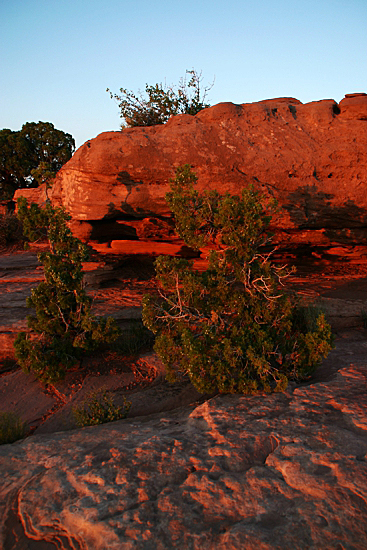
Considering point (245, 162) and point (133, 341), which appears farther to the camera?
point (245, 162)

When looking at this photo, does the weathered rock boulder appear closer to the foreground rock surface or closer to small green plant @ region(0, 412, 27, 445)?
small green plant @ region(0, 412, 27, 445)

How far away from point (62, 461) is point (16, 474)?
41 centimetres

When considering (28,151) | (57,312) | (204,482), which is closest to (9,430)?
(57,312)

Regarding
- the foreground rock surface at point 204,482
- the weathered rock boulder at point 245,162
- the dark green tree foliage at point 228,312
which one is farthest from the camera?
the weathered rock boulder at point 245,162

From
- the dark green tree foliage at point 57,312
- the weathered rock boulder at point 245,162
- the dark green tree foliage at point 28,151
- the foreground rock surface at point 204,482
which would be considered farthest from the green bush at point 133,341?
the dark green tree foliage at point 28,151

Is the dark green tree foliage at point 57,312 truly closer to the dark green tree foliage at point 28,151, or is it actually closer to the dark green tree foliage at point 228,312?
the dark green tree foliage at point 228,312

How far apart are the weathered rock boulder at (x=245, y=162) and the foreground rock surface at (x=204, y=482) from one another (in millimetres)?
4817

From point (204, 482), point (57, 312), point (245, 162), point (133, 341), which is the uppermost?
point (245, 162)

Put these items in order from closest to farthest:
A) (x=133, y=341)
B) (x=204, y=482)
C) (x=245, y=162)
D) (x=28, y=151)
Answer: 1. (x=204, y=482)
2. (x=133, y=341)
3. (x=245, y=162)
4. (x=28, y=151)

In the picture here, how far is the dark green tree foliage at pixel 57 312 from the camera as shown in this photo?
6.20 m

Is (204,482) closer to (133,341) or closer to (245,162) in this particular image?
(133,341)

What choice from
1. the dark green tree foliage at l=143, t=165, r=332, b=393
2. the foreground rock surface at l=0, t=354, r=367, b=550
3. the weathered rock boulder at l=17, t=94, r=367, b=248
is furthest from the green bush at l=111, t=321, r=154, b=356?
the foreground rock surface at l=0, t=354, r=367, b=550

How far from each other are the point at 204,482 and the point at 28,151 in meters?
21.2

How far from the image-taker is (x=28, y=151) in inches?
802
